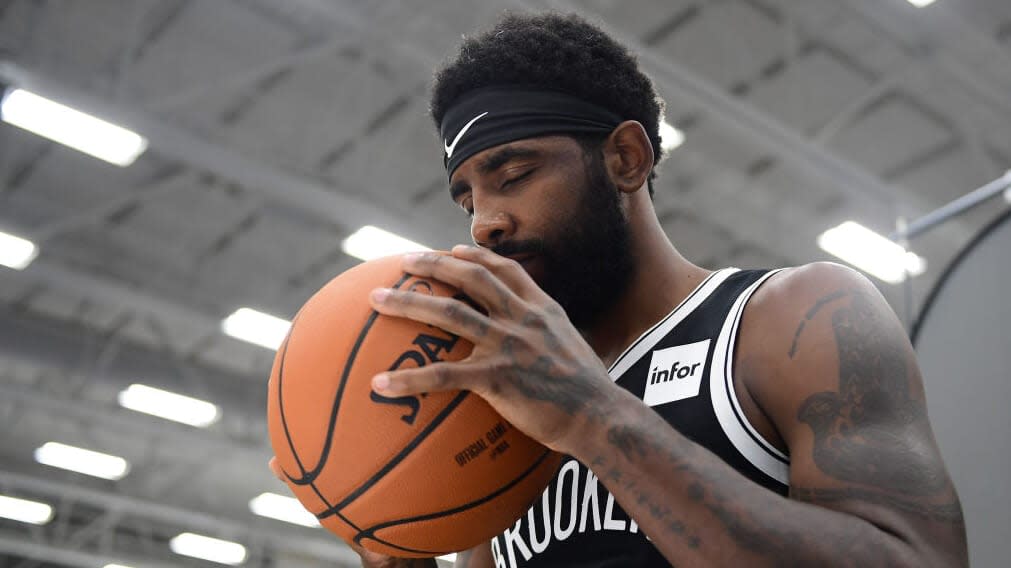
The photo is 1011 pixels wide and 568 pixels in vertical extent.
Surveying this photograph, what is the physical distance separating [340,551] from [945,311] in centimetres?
1451

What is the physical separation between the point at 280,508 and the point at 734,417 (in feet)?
50.5

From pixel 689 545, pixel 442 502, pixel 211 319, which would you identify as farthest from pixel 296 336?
pixel 211 319

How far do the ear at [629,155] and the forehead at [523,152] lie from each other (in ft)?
0.31

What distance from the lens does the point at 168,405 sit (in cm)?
1315

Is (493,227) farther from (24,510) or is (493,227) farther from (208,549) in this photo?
(208,549)

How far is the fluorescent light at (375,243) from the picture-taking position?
959 cm

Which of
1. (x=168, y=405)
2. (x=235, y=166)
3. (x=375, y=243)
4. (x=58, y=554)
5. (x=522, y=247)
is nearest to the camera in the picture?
(x=522, y=247)

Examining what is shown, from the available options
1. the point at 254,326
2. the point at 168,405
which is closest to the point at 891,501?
the point at 254,326

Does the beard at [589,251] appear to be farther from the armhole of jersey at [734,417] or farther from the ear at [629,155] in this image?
the armhole of jersey at [734,417]

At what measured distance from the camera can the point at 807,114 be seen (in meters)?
9.23

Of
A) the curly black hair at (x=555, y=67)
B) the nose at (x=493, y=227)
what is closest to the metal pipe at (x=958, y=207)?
the curly black hair at (x=555, y=67)

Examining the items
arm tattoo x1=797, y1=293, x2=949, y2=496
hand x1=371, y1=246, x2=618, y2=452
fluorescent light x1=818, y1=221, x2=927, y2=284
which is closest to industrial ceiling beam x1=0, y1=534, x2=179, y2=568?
fluorescent light x1=818, y1=221, x2=927, y2=284

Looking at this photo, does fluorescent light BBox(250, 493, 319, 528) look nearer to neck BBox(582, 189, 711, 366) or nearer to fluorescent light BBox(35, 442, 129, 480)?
fluorescent light BBox(35, 442, 129, 480)

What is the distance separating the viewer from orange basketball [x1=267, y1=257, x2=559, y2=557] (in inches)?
59.7
